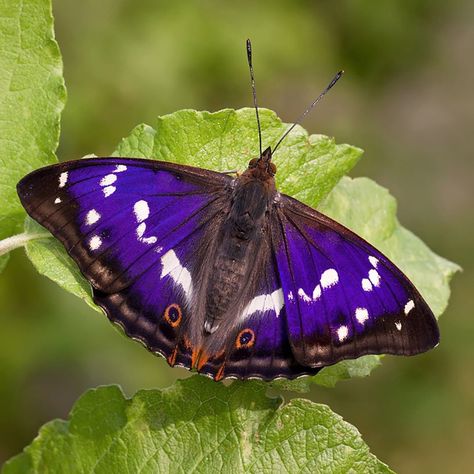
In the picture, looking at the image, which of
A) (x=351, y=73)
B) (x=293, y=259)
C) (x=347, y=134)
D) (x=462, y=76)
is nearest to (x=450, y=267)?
(x=293, y=259)

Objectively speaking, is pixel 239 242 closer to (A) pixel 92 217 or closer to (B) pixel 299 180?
(B) pixel 299 180

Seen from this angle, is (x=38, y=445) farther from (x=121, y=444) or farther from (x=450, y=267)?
(x=450, y=267)

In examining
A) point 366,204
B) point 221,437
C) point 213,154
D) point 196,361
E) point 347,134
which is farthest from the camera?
point 347,134

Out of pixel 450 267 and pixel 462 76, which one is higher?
pixel 462 76

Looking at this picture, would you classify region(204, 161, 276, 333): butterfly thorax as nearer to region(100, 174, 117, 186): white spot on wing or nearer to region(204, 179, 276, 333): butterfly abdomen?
region(204, 179, 276, 333): butterfly abdomen

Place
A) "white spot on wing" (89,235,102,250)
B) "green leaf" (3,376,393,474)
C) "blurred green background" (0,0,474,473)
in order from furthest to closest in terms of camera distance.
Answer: "blurred green background" (0,0,474,473) → "white spot on wing" (89,235,102,250) → "green leaf" (3,376,393,474)

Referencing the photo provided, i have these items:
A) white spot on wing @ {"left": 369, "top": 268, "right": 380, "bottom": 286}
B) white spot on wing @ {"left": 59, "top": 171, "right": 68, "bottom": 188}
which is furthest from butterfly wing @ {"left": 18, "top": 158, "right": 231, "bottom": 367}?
white spot on wing @ {"left": 369, "top": 268, "right": 380, "bottom": 286}
